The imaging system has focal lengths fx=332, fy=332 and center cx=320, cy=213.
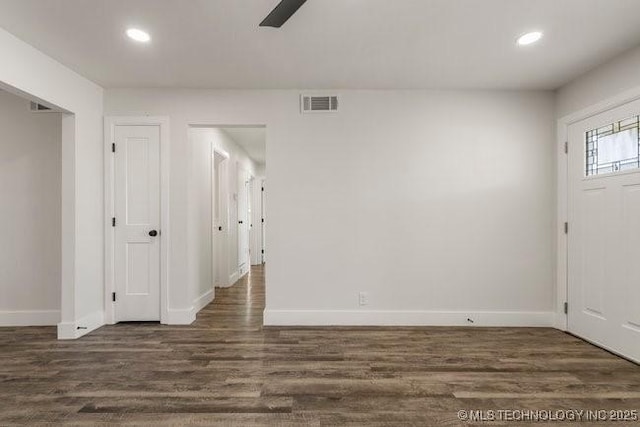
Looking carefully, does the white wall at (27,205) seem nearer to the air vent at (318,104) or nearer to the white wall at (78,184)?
the white wall at (78,184)

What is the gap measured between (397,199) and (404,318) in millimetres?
1258

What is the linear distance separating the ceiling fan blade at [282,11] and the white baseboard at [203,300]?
3032 mm

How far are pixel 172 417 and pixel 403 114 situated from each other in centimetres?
325

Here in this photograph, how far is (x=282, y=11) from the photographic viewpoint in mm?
1822

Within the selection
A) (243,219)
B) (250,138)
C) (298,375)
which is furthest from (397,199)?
(243,219)

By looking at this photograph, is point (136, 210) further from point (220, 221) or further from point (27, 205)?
point (220, 221)

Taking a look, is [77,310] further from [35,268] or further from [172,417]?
[172,417]

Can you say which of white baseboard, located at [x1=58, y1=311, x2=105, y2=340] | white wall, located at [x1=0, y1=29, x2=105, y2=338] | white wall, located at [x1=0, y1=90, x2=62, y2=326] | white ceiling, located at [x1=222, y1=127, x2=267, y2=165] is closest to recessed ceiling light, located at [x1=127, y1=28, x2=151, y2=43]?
white wall, located at [x1=0, y1=29, x2=105, y2=338]

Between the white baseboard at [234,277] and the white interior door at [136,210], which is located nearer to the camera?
the white interior door at [136,210]

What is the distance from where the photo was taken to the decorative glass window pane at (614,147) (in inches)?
105

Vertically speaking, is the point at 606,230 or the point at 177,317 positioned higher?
the point at 606,230

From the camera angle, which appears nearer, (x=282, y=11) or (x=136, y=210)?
(x=282, y=11)

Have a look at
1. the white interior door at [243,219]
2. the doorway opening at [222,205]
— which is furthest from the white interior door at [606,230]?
→ the white interior door at [243,219]

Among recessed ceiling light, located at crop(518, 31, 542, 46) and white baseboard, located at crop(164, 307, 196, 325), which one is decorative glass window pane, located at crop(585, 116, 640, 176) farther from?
white baseboard, located at crop(164, 307, 196, 325)
